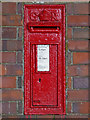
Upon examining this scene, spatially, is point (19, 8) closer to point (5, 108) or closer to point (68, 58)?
point (68, 58)

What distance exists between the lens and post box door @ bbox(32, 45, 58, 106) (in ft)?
5.03

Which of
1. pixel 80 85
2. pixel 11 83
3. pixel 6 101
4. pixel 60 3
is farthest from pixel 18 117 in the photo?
pixel 60 3

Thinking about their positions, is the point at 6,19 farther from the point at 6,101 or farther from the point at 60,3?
the point at 6,101

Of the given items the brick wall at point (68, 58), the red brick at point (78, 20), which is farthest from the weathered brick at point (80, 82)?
the red brick at point (78, 20)

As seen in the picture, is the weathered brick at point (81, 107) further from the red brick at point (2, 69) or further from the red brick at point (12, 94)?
the red brick at point (2, 69)

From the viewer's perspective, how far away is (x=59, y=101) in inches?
61.6

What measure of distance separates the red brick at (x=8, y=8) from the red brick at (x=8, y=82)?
64 centimetres

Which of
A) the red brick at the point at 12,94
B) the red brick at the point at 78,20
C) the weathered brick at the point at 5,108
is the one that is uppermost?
the red brick at the point at 78,20

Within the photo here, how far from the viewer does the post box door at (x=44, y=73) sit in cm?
153

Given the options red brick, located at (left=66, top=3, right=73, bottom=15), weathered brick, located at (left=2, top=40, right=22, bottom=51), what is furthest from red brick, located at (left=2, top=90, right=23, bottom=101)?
red brick, located at (left=66, top=3, right=73, bottom=15)

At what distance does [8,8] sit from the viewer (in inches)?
61.5

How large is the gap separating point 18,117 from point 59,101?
0.44 meters

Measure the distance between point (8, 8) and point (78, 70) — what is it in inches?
35.8

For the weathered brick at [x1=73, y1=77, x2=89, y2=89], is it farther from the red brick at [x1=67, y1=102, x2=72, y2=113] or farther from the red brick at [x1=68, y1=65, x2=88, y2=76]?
the red brick at [x1=67, y1=102, x2=72, y2=113]
